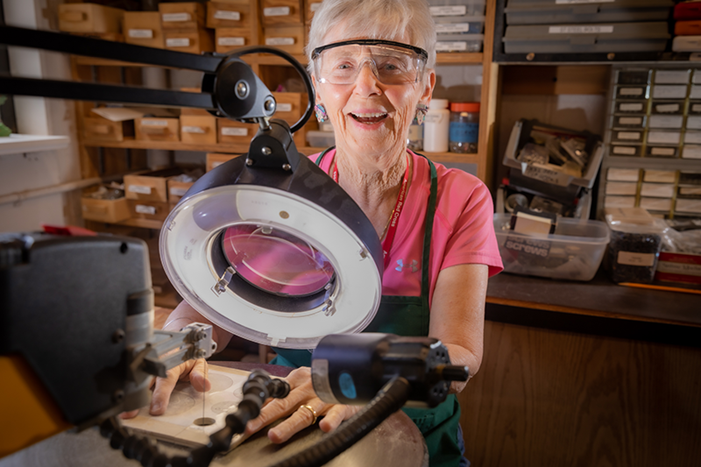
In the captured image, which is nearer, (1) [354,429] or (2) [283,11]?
(1) [354,429]

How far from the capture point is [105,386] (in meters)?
0.50

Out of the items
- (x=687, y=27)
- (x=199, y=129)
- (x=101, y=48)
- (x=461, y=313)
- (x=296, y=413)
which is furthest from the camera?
(x=199, y=129)

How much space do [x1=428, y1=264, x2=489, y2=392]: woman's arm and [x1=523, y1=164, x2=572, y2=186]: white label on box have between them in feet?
3.51

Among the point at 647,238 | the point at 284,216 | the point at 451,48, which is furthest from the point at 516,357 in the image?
the point at 284,216

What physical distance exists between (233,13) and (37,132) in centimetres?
119

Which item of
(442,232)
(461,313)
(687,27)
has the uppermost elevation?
(687,27)

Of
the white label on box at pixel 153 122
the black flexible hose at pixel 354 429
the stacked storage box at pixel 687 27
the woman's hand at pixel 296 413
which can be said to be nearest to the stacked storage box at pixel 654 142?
the stacked storage box at pixel 687 27

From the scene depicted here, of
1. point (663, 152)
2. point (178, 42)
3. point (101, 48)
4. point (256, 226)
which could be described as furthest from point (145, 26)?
point (663, 152)

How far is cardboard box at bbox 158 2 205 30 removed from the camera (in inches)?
90.7

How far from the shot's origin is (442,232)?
1.24 meters

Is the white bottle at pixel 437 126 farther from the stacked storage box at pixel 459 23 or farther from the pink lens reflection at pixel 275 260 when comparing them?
the pink lens reflection at pixel 275 260

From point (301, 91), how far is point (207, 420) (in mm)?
1813

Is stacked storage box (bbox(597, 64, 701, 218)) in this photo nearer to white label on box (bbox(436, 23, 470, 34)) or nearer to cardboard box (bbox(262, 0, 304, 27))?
white label on box (bbox(436, 23, 470, 34))

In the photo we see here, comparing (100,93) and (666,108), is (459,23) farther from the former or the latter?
(100,93)
